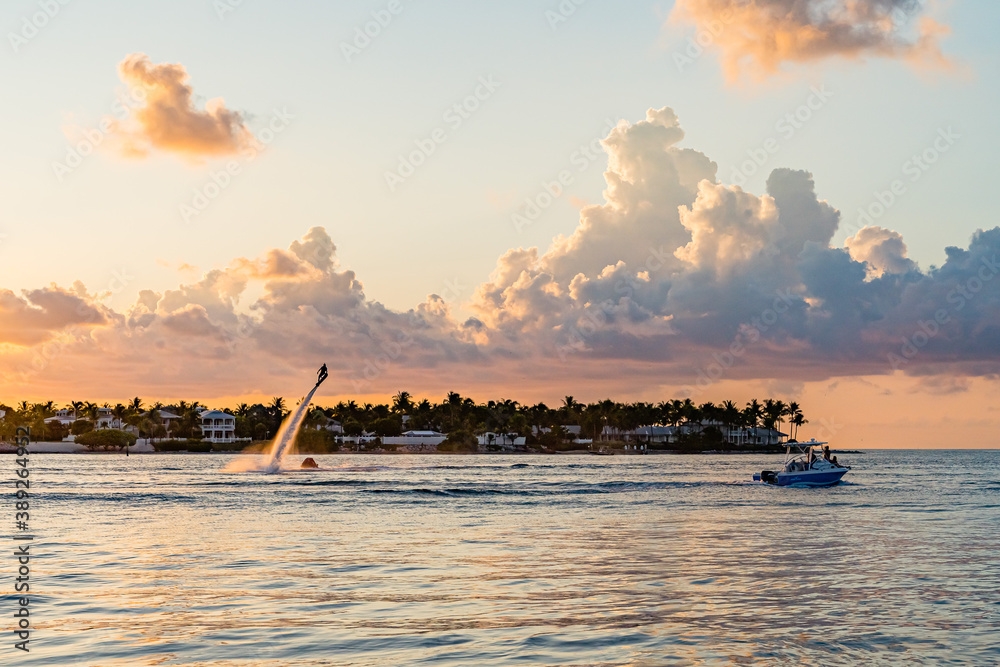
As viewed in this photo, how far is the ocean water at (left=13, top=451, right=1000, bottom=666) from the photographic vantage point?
18.1 m

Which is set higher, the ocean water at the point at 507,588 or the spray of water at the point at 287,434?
the spray of water at the point at 287,434

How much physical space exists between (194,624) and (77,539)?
20.0 meters

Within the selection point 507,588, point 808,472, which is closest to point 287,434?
point 808,472

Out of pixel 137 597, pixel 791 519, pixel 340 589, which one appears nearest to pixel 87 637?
pixel 137 597

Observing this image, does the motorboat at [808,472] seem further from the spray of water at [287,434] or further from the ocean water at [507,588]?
the spray of water at [287,434]

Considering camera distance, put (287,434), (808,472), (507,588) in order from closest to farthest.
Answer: (507,588)
(808,472)
(287,434)

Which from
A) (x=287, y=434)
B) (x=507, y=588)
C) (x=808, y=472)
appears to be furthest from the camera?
(x=287, y=434)

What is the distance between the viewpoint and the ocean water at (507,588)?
712 inches

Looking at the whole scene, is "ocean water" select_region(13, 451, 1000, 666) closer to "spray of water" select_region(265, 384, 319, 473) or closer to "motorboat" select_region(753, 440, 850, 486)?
"motorboat" select_region(753, 440, 850, 486)

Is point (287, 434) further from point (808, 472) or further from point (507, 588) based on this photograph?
point (507, 588)

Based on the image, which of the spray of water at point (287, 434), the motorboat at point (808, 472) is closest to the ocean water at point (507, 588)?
the motorboat at point (808, 472)

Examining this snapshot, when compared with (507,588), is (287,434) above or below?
above

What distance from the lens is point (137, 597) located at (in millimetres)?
23391

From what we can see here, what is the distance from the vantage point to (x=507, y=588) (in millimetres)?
24781
